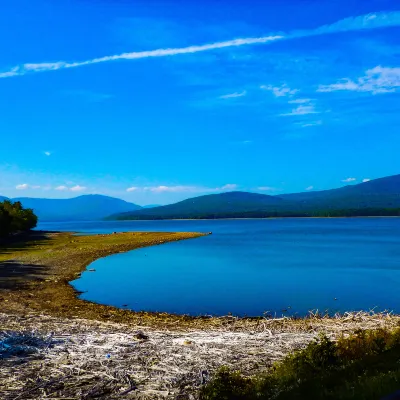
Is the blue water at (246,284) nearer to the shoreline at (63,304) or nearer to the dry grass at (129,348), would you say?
the shoreline at (63,304)

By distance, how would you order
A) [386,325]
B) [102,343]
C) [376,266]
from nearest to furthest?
[102,343] → [386,325] → [376,266]

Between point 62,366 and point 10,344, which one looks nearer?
point 62,366

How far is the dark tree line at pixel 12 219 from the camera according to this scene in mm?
87588

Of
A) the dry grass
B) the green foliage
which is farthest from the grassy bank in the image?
the green foliage

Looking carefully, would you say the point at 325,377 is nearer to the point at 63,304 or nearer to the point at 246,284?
the point at 63,304

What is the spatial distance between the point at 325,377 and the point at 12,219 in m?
99.2

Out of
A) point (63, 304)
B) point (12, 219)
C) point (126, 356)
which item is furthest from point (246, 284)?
point (12, 219)

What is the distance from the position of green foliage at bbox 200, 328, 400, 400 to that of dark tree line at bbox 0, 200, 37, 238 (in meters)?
83.4

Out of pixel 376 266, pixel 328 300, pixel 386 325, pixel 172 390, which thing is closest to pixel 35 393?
pixel 172 390

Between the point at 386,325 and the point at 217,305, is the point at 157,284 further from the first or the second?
the point at 386,325

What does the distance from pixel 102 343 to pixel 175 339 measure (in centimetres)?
249

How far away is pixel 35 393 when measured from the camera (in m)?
10.4

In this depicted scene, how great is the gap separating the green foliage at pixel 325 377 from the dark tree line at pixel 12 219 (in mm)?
83359

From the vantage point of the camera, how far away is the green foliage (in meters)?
8.90
